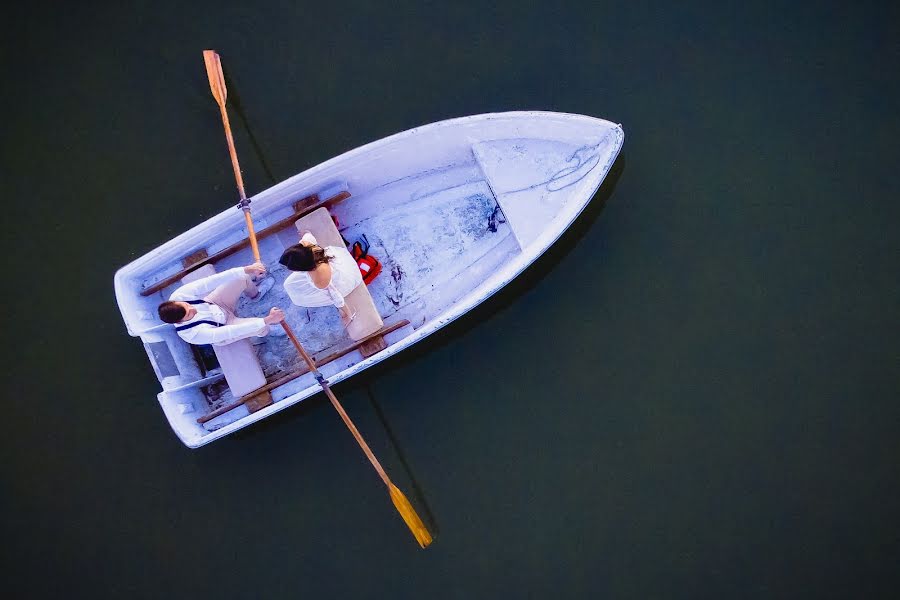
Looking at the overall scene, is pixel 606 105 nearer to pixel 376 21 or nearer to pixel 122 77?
pixel 376 21

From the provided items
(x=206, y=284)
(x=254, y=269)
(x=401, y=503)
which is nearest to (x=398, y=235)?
(x=254, y=269)

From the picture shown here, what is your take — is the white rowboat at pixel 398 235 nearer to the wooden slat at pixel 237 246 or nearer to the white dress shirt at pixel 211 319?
the wooden slat at pixel 237 246

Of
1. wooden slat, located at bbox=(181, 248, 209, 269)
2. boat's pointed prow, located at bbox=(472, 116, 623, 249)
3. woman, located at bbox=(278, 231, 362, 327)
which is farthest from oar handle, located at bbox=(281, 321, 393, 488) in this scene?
boat's pointed prow, located at bbox=(472, 116, 623, 249)

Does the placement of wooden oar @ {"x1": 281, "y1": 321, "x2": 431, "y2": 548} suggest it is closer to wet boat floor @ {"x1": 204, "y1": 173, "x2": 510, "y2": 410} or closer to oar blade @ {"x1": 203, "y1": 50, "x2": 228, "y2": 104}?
wet boat floor @ {"x1": 204, "y1": 173, "x2": 510, "y2": 410}

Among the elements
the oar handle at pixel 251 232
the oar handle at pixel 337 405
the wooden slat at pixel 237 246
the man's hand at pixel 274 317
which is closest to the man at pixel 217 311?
the man's hand at pixel 274 317

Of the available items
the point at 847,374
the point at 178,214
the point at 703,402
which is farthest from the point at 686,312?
the point at 178,214

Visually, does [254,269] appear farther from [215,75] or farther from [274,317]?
[215,75]
